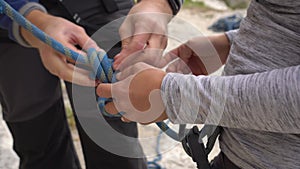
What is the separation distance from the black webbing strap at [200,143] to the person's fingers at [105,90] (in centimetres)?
15

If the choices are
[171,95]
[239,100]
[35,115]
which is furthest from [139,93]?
[35,115]

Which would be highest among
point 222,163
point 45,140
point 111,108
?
point 111,108

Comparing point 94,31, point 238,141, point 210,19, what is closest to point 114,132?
point 94,31

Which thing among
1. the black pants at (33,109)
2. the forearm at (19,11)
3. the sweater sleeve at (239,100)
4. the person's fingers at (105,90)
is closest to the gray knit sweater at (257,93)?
the sweater sleeve at (239,100)

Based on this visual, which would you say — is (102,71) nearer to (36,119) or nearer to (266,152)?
(266,152)

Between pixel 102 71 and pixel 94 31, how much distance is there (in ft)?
0.86

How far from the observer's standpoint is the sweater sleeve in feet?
2.07

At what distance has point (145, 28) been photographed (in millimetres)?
891

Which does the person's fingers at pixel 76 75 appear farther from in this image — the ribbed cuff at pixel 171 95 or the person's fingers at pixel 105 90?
the ribbed cuff at pixel 171 95

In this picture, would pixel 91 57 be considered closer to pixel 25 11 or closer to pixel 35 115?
pixel 25 11

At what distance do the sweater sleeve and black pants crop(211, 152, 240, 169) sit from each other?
0.12m

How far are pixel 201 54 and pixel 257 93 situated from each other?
32 centimetres

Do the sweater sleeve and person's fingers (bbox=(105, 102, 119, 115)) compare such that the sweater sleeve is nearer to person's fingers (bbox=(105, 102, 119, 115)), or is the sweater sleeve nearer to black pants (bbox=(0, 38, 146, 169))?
person's fingers (bbox=(105, 102, 119, 115))

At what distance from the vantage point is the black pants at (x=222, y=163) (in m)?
0.79
